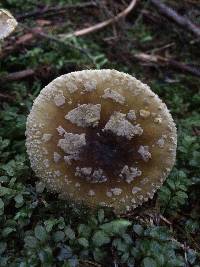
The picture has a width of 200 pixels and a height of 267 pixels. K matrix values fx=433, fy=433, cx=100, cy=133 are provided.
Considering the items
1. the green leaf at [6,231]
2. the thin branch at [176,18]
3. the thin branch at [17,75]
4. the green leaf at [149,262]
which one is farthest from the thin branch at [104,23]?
the green leaf at [149,262]

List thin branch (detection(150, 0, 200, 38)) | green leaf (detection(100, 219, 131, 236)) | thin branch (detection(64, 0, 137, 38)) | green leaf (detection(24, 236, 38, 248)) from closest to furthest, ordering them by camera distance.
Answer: green leaf (detection(24, 236, 38, 248)) → green leaf (detection(100, 219, 131, 236)) → thin branch (detection(64, 0, 137, 38)) → thin branch (detection(150, 0, 200, 38))

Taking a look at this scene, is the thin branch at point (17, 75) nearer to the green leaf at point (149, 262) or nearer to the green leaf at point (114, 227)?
the green leaf at point (114, 227)

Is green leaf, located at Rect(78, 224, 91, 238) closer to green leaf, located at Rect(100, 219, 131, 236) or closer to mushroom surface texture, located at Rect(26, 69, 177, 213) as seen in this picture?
green leaf, located at Rect(100, 219, 131, 236)

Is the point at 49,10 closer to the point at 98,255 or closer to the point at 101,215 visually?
the point at 101,215

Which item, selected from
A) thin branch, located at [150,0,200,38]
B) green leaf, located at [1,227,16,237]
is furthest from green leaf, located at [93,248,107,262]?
thin branch, located at [150,0,200,38]

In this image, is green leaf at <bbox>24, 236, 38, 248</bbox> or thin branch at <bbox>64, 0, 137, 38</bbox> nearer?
green leaf at <bbox>24, 236, 38, 248</bbox>

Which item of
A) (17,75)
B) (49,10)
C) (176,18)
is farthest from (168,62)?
(17,75)
